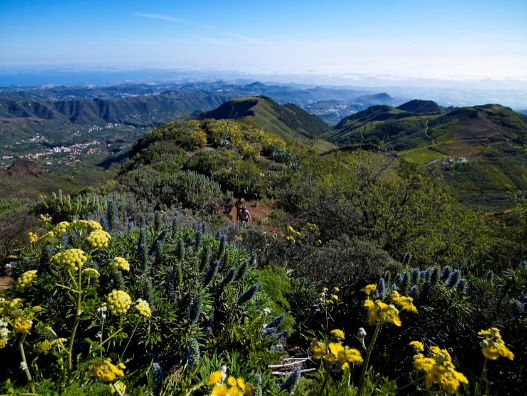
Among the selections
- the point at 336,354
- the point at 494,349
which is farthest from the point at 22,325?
the point at 494,349

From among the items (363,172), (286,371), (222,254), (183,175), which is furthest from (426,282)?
(183,175)

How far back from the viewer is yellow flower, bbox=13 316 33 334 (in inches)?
96.5

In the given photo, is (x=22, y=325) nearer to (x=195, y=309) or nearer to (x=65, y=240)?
(x=195, y=309)

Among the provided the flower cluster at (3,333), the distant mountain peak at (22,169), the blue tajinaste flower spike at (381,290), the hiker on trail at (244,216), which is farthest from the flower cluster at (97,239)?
the distant mountain peak at (22,169)

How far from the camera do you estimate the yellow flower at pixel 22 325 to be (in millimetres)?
→ 2451

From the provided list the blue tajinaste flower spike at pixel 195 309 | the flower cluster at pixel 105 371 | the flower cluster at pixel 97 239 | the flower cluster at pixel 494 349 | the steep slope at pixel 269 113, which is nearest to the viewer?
the flower cluster at pixel 105 371

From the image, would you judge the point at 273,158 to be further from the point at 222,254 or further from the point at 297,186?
the point at 222,254

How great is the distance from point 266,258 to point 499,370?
4.09m

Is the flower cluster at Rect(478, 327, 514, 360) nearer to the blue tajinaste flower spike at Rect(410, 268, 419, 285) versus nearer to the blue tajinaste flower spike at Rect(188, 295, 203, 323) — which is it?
the blue tajinaste flower spike at Rect(188, 295, 203, 323)

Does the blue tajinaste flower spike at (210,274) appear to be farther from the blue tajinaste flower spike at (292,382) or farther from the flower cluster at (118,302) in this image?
the blue tajinaste flower spike at (292,382)

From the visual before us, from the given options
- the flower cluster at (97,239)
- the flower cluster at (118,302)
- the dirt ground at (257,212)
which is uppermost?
the flower cluster at (97,239)

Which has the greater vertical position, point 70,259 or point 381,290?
point 70,259

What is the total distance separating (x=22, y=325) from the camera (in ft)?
8.07

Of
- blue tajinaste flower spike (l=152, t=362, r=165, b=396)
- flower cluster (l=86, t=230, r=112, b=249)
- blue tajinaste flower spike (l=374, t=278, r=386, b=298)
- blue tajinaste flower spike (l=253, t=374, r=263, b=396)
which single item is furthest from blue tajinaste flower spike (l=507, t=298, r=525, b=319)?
flower cluster (l=86, t=230, r=112, b=249)
